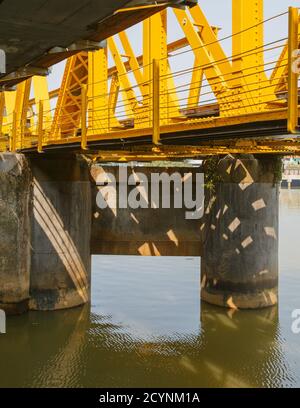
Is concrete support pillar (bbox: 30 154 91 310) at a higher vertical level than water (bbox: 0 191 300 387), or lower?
higher

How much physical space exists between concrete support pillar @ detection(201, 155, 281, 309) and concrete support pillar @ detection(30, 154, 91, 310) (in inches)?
186

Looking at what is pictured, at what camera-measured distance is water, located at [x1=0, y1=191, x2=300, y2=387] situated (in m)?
12.8

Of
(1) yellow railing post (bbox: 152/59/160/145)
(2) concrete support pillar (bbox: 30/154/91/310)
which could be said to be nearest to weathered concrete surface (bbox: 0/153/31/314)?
(2) concrete support pillar (bbox: 30/154/91/310)

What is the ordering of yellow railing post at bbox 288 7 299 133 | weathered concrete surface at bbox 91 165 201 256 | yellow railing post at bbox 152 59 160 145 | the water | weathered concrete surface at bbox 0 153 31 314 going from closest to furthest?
1. yellow railing post at bbox 288 7 299 133
2. yellow railing post at bbox 152 59 160 145
3. the water
4. weathered concrete surface at bbox 0 153 31 314
5. weathered concrete surface at bbox 91 165 201 256

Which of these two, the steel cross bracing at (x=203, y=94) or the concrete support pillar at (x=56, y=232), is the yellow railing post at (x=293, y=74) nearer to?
the steel cross bracing at (x=203, y=94)

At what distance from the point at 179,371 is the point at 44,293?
633 cm

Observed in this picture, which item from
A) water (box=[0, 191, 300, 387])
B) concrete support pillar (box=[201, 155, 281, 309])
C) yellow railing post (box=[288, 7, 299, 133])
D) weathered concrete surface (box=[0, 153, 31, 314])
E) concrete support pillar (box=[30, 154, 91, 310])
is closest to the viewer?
yellow railing post (box=[288, 7, 299, 133])

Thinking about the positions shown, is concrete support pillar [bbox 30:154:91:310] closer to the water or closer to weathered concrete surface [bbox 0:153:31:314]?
weathered concrete surface [bbox 0:153:31:314]

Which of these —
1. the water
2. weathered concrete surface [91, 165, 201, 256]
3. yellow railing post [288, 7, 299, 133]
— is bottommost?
the water

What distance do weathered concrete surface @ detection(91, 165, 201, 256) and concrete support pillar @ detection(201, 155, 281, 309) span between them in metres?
1.47

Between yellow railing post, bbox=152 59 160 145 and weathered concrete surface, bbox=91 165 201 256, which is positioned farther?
weathered concrete surface, bbox=91 165 201 256

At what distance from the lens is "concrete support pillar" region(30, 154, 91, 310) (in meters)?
17.7

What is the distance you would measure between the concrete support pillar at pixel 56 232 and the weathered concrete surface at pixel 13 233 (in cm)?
53

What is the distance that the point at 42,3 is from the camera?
7.11 m
